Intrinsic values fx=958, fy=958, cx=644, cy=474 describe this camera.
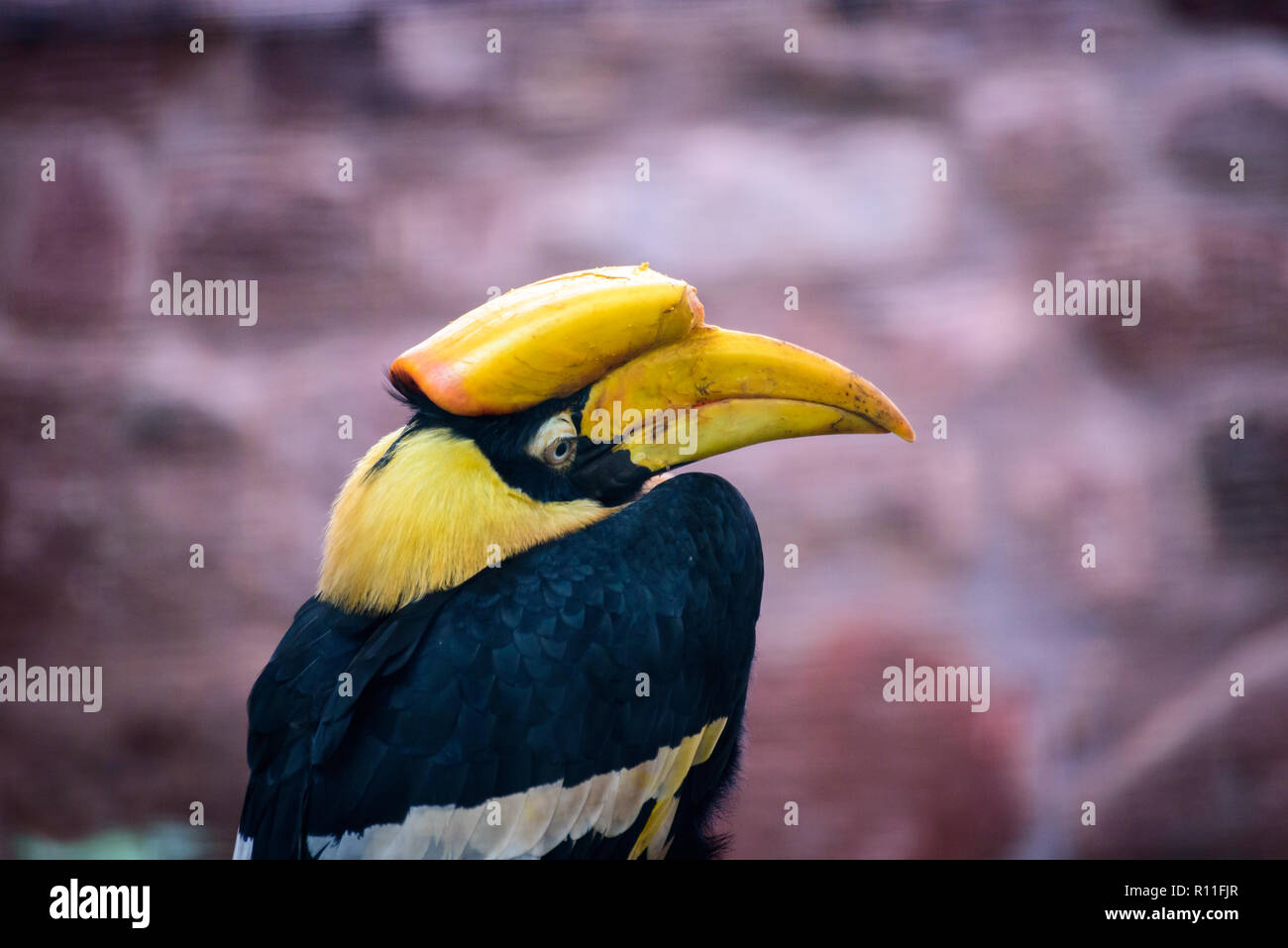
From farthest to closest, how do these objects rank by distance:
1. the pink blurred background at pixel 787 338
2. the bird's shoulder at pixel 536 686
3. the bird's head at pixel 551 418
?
the pink blurred background at pixel 787 338 → the bird's head at pixel 551 418 → the bird's shoulder at pixel 536 686

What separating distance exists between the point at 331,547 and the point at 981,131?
7.42 ft

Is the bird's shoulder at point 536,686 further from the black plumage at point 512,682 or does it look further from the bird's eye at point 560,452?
the bird's eye at point 560,452

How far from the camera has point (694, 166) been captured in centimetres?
285

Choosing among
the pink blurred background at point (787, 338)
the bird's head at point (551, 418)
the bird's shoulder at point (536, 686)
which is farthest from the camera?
the pink blurred background at point (787, 338)

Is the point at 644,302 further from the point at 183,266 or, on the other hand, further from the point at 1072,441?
the point at 183,266

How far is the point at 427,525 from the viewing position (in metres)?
1.60

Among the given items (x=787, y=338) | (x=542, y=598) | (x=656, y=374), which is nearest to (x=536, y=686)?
(x=542, y=598)

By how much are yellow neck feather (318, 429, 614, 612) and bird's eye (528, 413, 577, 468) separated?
0.25ft

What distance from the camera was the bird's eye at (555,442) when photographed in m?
1.66

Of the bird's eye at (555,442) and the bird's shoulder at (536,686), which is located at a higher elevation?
the bird's eye at (555,442)

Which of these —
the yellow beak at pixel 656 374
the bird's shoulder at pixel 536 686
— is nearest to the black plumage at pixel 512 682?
the bird's shoulder at pixel 536 686

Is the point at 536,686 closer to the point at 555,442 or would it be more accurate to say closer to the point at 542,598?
the point at 542,598
